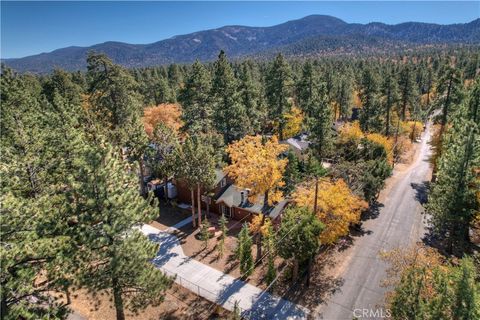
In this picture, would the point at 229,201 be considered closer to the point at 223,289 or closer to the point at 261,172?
the point at 261,172

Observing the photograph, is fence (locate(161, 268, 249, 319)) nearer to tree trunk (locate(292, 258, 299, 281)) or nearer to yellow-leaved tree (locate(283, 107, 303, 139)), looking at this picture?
tree trunk (locate(292, 258, 299, 281))

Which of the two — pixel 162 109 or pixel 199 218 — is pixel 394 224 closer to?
pixel 199 218

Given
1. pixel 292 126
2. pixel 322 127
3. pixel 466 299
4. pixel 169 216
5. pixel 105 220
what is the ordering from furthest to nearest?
pixel 292 126 → pixel 322 127 → pixel 169 216 → pixel 105 220 → pixel 466 299

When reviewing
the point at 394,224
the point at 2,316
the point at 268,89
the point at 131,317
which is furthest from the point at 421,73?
the point at 2,316

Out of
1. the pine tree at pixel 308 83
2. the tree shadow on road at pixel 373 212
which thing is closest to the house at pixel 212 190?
the tree shadow on road at pixel 373 212

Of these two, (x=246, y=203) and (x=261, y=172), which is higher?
(x=261, y=172)

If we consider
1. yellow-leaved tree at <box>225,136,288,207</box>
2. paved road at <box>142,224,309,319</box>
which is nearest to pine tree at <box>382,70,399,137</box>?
yellow-leaved tree at <box>225,136,288,207</box>

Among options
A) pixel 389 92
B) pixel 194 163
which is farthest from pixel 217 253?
pixel 389 92
